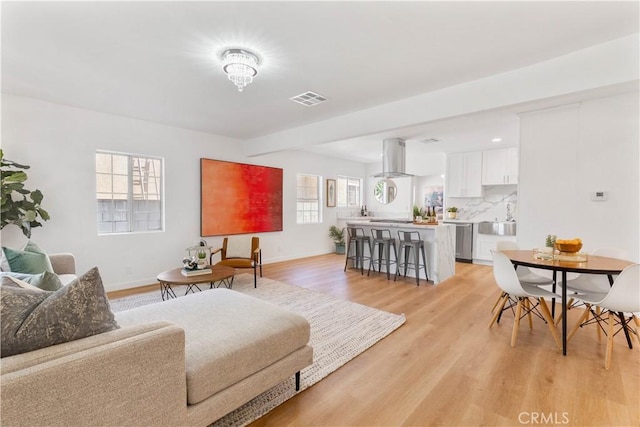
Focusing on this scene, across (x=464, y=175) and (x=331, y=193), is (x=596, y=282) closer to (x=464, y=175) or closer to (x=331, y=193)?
(x=464, y=175)

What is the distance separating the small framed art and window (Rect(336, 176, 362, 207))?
0.24 m

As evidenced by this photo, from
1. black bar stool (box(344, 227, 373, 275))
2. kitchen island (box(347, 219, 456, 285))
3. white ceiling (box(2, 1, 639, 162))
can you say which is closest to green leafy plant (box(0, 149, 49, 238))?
white ceiling (box(2, 1, 639, 162))

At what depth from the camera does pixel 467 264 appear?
639 centimetres

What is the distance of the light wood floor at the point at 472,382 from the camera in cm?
178

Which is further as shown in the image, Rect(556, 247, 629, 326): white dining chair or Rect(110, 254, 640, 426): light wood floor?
Rect(556, 247, 629, 326): white dining chair

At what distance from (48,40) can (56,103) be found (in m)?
1.93

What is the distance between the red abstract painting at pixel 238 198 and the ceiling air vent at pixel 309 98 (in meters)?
2.45

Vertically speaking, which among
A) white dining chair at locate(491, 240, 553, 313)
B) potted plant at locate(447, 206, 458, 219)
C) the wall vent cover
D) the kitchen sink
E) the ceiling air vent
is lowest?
white dining chair at locate(491, 240, 553, 313)

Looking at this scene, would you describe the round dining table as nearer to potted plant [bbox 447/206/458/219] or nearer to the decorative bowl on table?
the decorative bowl on table

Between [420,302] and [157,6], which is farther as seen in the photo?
[420,302]

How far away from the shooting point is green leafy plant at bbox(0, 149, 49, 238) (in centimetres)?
321

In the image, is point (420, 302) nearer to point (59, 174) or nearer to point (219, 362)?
point (219, 362)

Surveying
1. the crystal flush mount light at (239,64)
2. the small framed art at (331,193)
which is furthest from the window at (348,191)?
the crystal flush mount light at (239,64)

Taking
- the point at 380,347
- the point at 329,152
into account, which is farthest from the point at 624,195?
the point at 329,152
